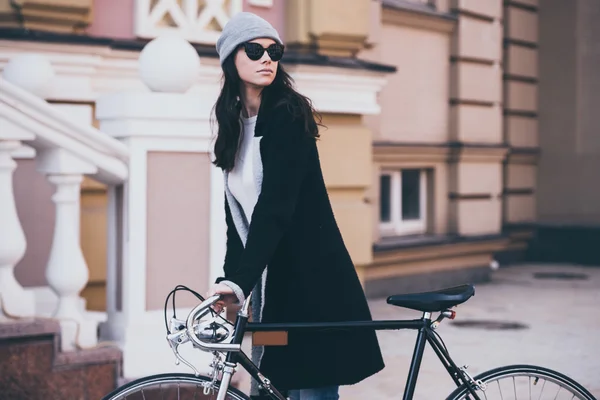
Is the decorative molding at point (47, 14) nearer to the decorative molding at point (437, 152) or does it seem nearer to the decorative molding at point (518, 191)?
the decorative molding at point (437, 152)

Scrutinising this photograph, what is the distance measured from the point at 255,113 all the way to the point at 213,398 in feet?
2.81

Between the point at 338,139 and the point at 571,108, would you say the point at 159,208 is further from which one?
the point at 571,108

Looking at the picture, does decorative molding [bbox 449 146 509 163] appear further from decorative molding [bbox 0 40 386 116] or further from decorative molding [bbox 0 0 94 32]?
decorative molding [bbox 0 0 94 32]

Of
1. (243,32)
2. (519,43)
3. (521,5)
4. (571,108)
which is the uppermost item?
(521,5)

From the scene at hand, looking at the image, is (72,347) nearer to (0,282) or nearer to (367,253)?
(0,282)

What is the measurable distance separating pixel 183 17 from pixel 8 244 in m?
3.27

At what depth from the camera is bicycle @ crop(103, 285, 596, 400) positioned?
2873 mm

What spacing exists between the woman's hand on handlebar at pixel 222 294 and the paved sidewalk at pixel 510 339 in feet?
9.24

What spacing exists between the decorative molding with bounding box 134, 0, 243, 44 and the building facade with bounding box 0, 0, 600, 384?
0.01 m

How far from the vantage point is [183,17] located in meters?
7.29

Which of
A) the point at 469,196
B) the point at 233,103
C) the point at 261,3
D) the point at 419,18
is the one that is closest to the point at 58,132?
the point at 233,103

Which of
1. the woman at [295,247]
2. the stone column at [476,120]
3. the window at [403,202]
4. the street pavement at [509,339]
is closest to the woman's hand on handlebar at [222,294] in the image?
the woman at [295,247]

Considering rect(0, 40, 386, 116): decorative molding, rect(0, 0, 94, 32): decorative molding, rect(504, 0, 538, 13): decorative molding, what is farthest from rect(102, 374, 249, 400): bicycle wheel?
rect(504, 0, 538, 13): decorative molding

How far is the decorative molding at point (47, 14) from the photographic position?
20.7ft
